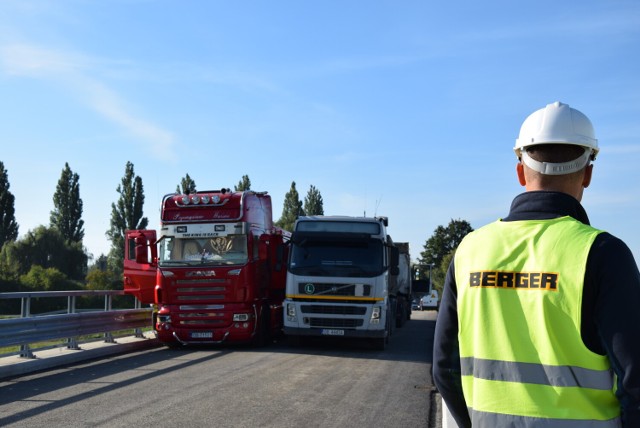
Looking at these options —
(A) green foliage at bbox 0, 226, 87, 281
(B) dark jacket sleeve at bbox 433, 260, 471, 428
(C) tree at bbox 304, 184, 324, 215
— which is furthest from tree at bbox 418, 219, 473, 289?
(B) dark jacket sleeve at bbox 433, 260, 471, 428

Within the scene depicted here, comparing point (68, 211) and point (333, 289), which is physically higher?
point (68, 211)

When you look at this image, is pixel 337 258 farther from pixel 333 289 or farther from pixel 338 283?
pixel 333 289

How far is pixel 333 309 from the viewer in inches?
728

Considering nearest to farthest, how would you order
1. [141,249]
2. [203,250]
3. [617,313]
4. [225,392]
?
[617,313] → [225,392] → [203,250] → [141,249]

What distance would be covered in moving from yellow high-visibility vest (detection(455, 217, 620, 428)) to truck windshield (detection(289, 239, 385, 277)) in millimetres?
15749

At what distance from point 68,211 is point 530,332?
286 ft

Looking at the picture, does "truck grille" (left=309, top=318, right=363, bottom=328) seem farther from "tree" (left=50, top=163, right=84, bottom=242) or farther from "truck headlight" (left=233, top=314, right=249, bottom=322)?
"tree" (left=50, top=163, right=84, bottom=242)

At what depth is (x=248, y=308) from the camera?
61.2 feet

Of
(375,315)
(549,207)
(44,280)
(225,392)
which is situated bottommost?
(225,392)

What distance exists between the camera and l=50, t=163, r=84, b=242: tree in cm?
8450

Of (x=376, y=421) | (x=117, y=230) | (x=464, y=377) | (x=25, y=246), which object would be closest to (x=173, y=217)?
(x=376, y=421)

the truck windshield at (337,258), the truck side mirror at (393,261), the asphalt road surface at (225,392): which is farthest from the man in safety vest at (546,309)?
the truck side mirror at (393,261)

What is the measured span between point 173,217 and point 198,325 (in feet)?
8.82

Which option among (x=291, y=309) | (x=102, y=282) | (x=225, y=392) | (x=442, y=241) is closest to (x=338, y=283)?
(x=291, y=309)
